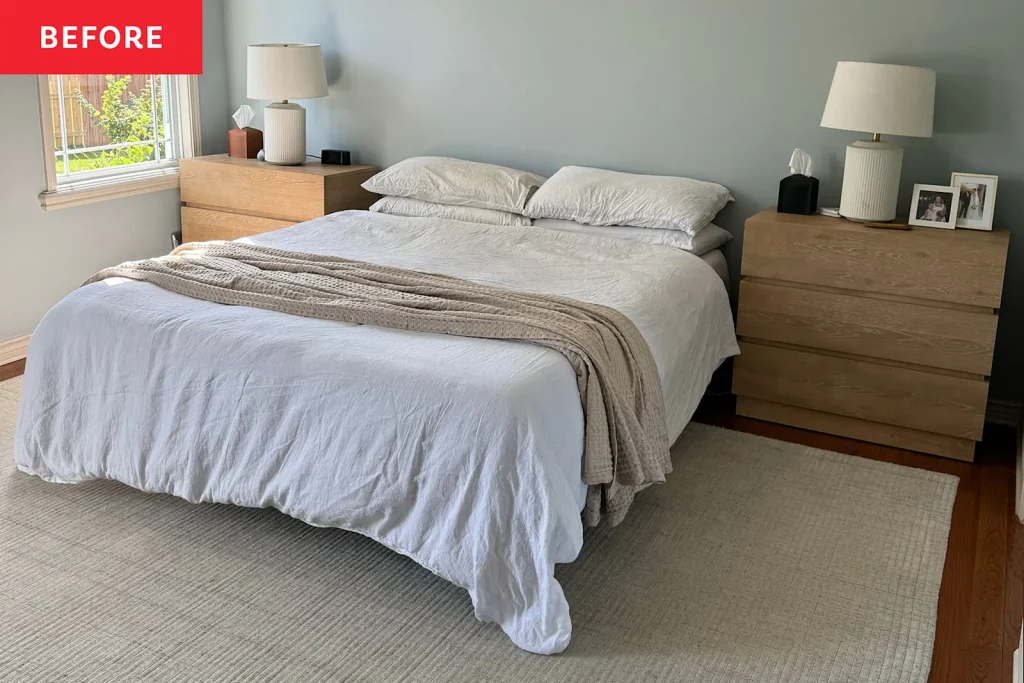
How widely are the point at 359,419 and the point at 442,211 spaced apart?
1.76 meters

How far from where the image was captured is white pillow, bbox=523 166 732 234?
342 centimetres

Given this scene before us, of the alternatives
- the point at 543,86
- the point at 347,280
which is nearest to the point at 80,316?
the point at 347,280

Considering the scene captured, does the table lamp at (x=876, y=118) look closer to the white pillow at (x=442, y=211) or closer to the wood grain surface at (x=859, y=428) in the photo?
the wood grain surface at (x=859, y=428)

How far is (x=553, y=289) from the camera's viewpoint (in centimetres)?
283

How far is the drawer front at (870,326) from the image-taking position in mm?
3033

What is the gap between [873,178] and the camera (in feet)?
10.5

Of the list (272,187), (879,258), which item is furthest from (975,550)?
(272,187)

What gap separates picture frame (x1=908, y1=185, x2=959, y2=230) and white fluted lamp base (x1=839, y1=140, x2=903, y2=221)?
0.07 metres

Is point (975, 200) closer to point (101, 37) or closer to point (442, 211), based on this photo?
point (442, 211)

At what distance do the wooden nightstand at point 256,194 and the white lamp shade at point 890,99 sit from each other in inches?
80.2

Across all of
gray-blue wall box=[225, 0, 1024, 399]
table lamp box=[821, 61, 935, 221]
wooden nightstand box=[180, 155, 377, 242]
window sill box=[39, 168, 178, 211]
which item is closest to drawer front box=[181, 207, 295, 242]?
wooden nightstand box=[180, 155, 377, 242]

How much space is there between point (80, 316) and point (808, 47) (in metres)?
2.54

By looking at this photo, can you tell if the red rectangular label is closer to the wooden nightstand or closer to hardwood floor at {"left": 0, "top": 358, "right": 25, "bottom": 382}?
the wooden nightstand

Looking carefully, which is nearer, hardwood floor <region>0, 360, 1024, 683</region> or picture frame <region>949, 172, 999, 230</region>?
hardwood floor <region>0, 360, 1024, 683</region>
